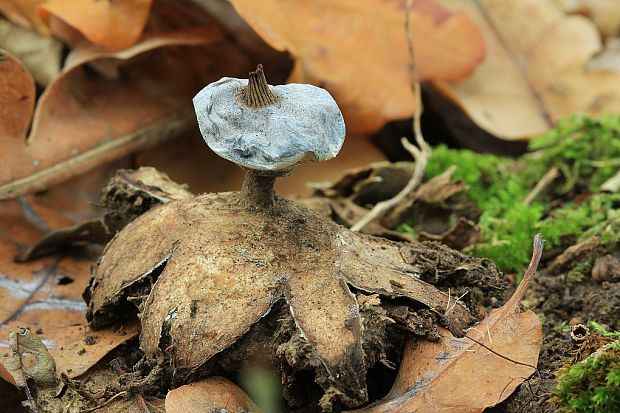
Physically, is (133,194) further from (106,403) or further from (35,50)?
(35,50)

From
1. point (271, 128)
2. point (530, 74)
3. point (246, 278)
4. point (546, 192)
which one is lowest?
point (546, 192)

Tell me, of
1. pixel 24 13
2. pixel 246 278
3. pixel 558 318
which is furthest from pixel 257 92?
pixel 24 13

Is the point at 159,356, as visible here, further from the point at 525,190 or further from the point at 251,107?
the point at 525,190

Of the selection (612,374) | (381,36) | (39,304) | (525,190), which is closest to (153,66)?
(381,36)

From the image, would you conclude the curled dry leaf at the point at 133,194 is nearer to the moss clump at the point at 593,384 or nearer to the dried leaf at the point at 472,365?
the dried leaf at the point at 472,365

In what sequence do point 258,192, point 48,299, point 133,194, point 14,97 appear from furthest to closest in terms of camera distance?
point 14,97, point 48,299, point 133,194, point 258,192

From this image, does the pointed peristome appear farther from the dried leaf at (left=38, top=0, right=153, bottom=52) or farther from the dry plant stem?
the dried leaf at (left=38, top=0, right=153, bottom=52)

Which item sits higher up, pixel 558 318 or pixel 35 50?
pixel 35 50

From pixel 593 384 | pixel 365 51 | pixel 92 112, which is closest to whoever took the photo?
pixel 593 384
